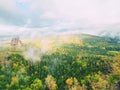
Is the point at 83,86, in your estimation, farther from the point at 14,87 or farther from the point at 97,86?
the point at 14,87

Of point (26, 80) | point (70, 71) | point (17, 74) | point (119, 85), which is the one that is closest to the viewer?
point (119, 85)

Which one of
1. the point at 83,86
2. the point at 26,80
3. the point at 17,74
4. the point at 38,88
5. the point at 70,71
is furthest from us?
the point at 70,71

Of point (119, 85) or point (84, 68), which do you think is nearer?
point (119, 85)

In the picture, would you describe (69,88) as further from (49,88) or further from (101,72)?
(101,72)

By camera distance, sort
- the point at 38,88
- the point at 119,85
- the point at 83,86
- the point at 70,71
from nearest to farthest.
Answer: the point at 119,85 → the point at 83,86 → the point at 38,88 → the point at 70,71

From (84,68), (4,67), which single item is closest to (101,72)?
(84,68)

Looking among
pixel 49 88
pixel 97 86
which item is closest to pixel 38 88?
pixel 49 88

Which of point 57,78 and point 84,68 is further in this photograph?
point 84,68

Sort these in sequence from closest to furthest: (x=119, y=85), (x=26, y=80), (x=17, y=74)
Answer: (x=119, y=85) < (x=26, y=80) < (x=17, y=74)
